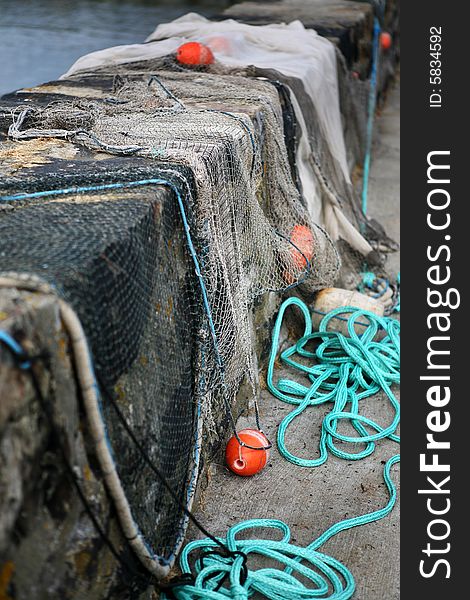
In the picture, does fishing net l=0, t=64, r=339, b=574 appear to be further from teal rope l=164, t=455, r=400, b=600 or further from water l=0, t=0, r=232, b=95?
water l=0, t=0, r=232, b=95

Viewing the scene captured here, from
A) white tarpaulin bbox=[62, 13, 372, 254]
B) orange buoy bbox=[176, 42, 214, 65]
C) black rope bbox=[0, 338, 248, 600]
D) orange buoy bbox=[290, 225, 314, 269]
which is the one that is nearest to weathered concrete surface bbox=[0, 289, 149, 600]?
black rope bbox=[0, 338, 248, 600]

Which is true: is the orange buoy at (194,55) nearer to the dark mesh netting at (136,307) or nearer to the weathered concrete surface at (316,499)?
the weathered concrete surface at (316,499)

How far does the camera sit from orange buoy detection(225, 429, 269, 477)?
10.7ft

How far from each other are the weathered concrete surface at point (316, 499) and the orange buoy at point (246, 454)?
0.16 ft

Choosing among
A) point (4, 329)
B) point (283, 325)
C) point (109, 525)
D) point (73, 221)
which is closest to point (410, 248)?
point (283, 325)

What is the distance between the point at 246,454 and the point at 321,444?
465 mm

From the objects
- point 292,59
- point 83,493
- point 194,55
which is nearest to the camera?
point 83,493

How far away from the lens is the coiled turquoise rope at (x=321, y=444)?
262cm

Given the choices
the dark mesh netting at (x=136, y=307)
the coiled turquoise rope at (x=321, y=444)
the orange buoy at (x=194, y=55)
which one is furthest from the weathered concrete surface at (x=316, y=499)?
the orange buoy at (x=194, y=55)

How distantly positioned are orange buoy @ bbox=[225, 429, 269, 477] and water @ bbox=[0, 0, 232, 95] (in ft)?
21.7

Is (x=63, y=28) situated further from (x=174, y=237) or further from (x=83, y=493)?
(x=83, y=493)

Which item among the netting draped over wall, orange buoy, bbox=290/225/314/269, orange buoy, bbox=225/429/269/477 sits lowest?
orange buoy, bbox=225/429/269/477

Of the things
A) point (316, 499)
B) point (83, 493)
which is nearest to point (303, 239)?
point (316, 499)

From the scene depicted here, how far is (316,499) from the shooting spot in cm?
320
